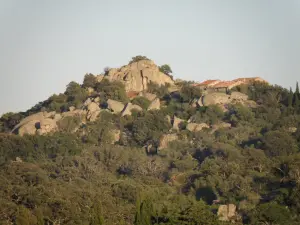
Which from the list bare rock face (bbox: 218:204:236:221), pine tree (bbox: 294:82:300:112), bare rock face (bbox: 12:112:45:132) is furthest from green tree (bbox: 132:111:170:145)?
bare rock face (bbox: 218:204:236:221)

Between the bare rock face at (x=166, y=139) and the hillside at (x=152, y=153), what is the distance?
0.30ft

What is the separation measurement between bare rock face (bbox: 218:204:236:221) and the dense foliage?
775mm

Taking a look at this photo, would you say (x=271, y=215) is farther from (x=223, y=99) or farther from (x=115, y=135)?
(x=223, y=99)

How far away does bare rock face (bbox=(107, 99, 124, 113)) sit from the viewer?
277ft

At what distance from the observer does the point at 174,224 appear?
43719 millimetres

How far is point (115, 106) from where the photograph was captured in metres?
85.5

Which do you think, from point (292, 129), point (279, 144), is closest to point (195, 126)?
point (292, 129)

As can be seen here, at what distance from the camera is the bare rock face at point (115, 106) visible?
84.6 meters

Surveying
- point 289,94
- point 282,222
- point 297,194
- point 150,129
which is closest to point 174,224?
point 282,222

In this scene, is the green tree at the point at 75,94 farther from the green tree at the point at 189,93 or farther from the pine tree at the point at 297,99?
the pine tree at the point at 297,99

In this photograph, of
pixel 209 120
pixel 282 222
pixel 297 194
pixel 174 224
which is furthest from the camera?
pixel 209 120

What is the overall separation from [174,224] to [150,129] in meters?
37.5

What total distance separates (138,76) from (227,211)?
38.8m

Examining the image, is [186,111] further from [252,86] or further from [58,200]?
[58,200]
